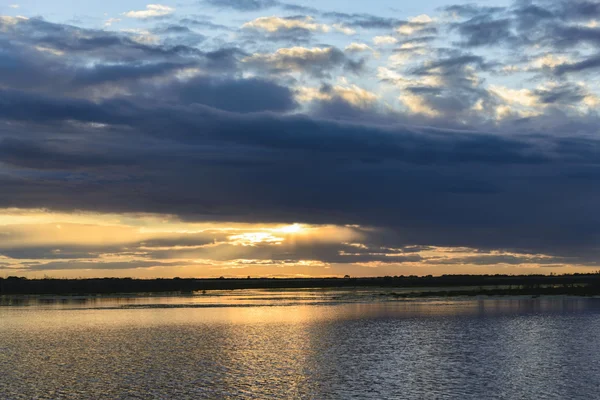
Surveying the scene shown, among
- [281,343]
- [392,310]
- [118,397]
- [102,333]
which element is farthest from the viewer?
[392,310]

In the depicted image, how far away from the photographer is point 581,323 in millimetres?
67688

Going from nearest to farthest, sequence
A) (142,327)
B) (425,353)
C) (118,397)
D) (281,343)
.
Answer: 1. (118,397)
2. (425,353)
3. (281,343)
4. (142,327)

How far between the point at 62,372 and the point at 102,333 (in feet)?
74.7

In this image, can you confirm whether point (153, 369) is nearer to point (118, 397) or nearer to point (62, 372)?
point (62, 372)

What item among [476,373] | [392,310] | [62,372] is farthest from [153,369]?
[392,310]

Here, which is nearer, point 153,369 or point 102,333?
point 153,369

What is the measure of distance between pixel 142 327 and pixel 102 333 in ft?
20.3

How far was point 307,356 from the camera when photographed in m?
48.1

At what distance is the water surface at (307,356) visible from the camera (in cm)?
3541

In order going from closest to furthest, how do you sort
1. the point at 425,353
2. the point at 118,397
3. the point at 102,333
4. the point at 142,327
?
the point at 118,397 < the point at 425,353 < the point at 102,333 < the point at 142,327

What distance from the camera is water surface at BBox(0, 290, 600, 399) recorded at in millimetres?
35406

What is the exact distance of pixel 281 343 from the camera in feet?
185

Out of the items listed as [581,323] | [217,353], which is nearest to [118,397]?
[217,353]

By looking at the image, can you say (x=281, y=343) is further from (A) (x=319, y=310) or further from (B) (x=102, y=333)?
(A) (x=319, y=310)
